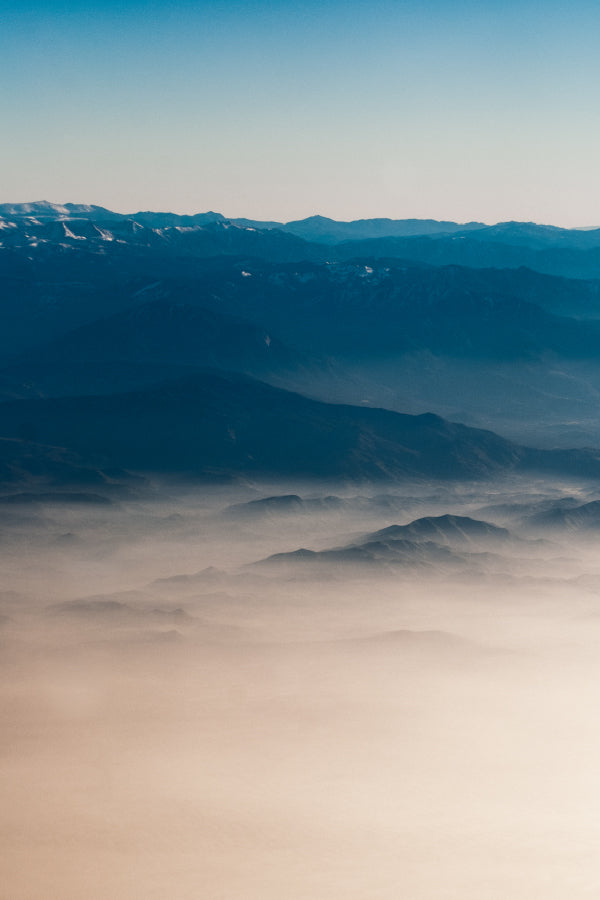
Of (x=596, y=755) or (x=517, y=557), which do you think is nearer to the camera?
(x=596, y=755)

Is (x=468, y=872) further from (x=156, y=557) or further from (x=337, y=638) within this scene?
(x=156, y=557)

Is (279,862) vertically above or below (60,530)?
above

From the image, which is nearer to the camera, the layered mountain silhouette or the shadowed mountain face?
the layered mountain silhouette

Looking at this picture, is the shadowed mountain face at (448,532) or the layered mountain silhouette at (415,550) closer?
the layered mountain silhouette at (415,550)

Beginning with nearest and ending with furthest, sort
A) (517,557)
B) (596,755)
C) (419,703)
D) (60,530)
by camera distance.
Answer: (596,755) → (419,703) → (517,557) → (60,530)

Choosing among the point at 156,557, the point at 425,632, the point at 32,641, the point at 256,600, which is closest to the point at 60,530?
the point at 156,557

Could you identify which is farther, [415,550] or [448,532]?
[448,532]

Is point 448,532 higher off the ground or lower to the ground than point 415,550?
higher

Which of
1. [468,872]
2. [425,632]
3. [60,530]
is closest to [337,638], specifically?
[425,632]

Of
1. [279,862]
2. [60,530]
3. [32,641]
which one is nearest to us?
[279,862]

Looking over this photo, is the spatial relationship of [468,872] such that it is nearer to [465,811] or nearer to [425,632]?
[465,811]
